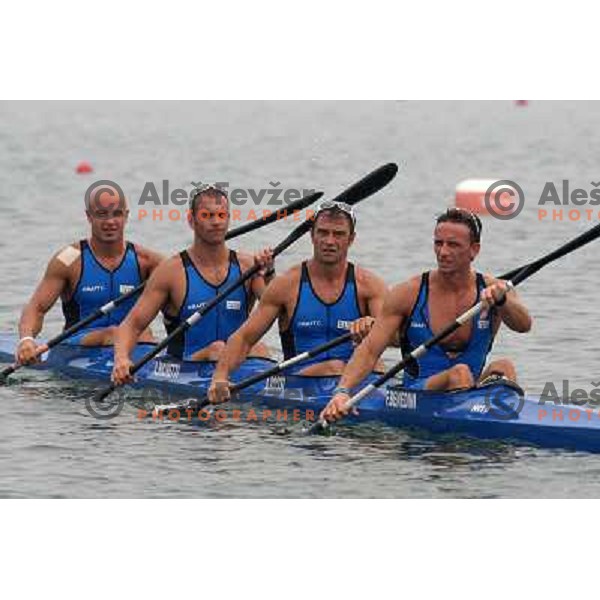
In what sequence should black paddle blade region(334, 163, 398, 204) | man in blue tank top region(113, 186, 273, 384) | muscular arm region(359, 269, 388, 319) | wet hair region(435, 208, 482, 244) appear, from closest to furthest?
wet hair region(435, 208, 482, 244), muscular arm region(359, 269, 388, 319), man in blue tank top region(113, 186, 273, 384), black paddle blade region(334, 163, 398, 204)

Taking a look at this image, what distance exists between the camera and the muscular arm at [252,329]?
1978 centimetres

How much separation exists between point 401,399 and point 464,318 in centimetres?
119

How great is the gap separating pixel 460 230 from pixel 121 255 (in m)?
5.36

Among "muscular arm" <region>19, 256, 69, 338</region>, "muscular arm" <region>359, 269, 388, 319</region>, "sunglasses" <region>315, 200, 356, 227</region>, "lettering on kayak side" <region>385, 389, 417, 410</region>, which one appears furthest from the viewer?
"muscular arm" <region>19, 256, 69, 338</region>

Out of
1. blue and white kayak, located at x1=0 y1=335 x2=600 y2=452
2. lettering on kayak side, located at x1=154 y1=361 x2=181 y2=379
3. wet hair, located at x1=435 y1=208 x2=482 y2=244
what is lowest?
blue and white kayak, located at x1=0 y1=335 x2=600 y2=452

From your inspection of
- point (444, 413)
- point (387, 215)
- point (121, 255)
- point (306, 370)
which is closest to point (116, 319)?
point (121, 255)

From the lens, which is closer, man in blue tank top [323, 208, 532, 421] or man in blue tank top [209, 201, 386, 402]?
man in blue tank top [323, 208, 532, 421]

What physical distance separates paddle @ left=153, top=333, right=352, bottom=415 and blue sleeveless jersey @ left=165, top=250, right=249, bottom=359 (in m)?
1.20

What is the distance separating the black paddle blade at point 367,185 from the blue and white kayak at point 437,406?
6.03ft

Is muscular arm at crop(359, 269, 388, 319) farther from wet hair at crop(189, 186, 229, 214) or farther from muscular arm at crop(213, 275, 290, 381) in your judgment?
wet hair at crop(189, 186, 229, 214)

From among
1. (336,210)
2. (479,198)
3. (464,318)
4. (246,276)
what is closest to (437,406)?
(464,318)

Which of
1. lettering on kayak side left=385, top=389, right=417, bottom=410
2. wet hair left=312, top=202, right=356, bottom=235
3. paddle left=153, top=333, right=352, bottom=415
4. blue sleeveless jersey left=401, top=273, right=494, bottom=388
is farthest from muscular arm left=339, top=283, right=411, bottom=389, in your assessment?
wet hair left=312, top=202, right=356, bottom=235

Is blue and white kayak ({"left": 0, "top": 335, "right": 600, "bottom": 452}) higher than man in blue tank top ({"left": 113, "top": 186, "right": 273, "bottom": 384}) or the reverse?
the reverse

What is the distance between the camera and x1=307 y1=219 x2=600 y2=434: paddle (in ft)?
59.5
